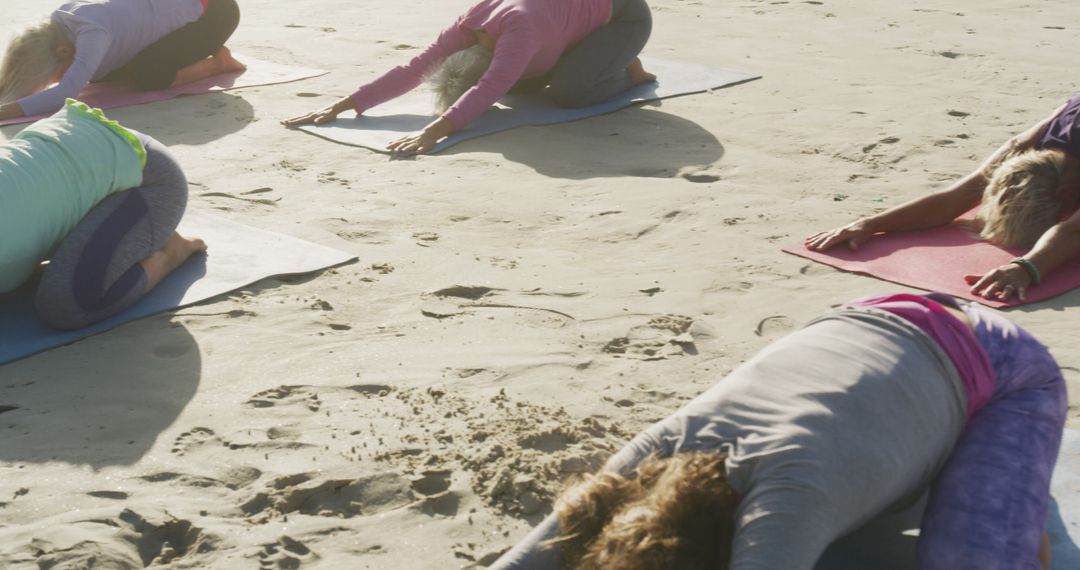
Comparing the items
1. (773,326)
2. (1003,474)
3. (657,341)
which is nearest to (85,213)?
(657,341)

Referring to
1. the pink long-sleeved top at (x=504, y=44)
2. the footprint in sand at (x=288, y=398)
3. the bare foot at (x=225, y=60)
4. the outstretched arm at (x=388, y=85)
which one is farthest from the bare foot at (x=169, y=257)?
the bare foot at (x=225, y=60)

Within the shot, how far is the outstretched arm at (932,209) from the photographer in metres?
3.78

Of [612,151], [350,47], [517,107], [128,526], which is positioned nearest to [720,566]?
[128,526]

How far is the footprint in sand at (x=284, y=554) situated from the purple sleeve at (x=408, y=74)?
340cm

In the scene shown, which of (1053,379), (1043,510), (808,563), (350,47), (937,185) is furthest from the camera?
(350,47)

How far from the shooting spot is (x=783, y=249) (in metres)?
3.77

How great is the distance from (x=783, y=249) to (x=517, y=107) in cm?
211

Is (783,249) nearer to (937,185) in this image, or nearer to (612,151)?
(937,185)

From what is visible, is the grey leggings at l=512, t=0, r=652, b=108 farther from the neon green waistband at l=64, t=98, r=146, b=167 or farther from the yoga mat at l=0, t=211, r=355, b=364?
the neon green waistband at l=64, t=98, r=146, b=167

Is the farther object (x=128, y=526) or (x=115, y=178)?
(x=115, y=178)

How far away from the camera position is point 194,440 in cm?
265

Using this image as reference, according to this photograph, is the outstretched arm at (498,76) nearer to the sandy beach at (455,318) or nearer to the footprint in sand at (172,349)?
the sandy beach at (455,318)

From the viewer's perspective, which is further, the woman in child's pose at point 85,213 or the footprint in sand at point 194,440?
the woman in child's pose at point 85,213

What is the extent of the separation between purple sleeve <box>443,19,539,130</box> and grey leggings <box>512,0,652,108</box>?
36 cm
